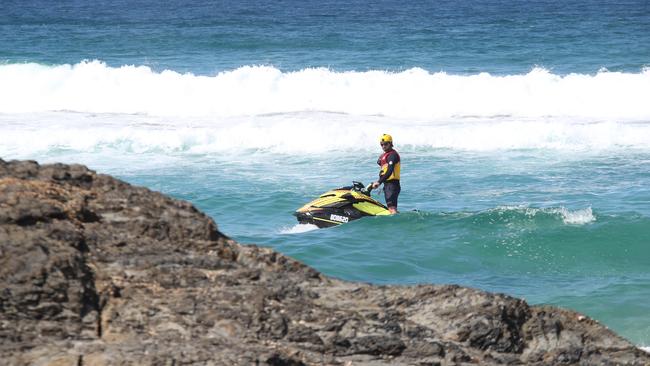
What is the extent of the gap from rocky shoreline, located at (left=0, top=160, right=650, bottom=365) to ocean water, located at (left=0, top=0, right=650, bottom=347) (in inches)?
185

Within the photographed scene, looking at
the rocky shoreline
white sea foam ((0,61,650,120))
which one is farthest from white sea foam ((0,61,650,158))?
the rocky shoreline

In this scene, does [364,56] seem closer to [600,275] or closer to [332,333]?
[600,275]

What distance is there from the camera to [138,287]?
4.27 metres

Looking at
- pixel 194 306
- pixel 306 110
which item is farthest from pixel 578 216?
pixel 306 110

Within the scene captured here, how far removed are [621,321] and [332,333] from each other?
19.2 feet

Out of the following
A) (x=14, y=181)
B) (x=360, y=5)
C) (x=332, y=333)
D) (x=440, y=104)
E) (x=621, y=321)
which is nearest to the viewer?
(x=332, y=333)

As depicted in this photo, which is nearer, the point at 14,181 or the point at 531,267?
the point at 14,181

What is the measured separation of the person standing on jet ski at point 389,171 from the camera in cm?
1390

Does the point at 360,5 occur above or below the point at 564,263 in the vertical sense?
above

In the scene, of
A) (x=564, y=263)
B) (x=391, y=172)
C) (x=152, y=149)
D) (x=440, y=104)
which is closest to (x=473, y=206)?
(x=391, y=172)

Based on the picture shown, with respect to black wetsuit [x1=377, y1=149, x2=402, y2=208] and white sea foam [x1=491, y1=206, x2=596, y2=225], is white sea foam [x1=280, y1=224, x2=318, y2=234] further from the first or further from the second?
white sea foam [x1=491, y1=206, x2=596, y2=225]

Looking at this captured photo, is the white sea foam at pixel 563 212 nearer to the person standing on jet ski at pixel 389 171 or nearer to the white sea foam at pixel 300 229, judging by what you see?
the person standing on jet ski at pixel 389 171

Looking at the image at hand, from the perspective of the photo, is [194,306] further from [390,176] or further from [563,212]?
[563,212]

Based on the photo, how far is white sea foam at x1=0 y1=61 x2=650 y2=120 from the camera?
90.8ft
